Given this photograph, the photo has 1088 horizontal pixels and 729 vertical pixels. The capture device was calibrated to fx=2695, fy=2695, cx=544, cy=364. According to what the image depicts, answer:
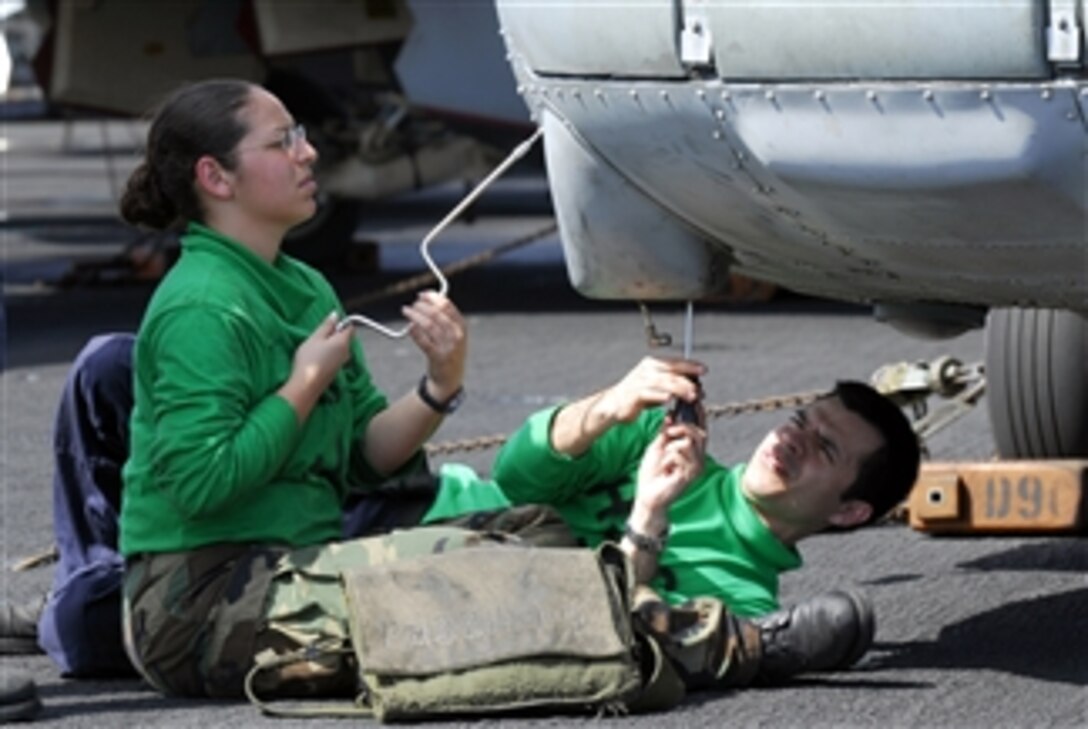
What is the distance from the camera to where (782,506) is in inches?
175

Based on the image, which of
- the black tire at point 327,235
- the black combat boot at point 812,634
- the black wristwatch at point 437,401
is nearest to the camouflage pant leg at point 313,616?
the black wristwatch at point 437,401

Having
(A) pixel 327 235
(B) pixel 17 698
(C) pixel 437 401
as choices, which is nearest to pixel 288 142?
(C) pixel 437 401

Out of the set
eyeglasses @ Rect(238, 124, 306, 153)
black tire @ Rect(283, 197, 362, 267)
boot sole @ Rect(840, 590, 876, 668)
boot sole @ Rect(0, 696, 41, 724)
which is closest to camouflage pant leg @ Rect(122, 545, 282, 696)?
boot sole @ Rect(0, 696, 41, 724)

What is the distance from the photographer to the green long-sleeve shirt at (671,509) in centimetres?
446

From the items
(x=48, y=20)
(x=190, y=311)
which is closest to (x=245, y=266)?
(x=190, y=311)

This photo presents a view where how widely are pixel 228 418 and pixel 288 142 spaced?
0.52 metres

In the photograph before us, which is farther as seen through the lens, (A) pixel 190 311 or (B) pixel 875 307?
(B) pixel 875 307

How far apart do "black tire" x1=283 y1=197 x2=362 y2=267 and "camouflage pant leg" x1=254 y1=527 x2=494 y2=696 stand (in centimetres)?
860

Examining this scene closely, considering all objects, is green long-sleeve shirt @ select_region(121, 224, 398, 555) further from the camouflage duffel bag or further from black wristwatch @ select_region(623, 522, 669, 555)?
black wristwatch @ select_region(623, 522, 669, 555)

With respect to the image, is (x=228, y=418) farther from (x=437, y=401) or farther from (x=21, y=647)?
(x=21, y=647)

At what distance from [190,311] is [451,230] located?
37.3 ft

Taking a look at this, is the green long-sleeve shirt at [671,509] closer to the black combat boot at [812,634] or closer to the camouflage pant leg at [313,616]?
the black combat boot at [812,634]

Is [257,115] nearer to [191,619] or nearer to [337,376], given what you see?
[337,376]

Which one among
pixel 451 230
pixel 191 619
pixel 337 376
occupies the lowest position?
pixel 451 230
